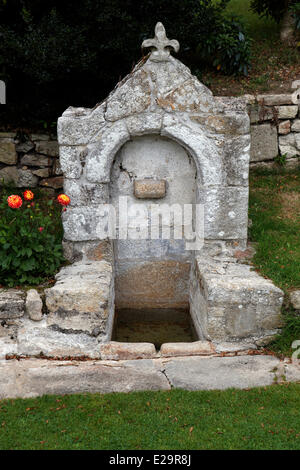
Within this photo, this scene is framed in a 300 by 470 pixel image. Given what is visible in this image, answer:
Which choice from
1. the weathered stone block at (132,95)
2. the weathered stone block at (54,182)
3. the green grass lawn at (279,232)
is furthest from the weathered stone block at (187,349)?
the weathered stone block at (54,182)

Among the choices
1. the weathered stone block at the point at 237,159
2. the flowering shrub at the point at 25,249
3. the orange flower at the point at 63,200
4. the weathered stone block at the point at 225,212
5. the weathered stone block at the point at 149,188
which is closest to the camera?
the flowering shrub at the point at 25,249

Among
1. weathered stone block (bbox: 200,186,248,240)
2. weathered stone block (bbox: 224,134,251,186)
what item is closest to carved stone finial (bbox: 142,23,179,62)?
weathered stone block (bbox: 224,134,251,186)

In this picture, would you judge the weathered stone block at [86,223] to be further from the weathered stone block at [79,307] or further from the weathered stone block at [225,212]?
the weathered stone block at [225,212]

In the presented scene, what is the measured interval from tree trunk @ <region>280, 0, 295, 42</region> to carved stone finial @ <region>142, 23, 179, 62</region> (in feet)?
15.4

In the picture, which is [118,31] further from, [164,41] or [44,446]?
[44,446]

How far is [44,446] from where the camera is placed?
3361mm

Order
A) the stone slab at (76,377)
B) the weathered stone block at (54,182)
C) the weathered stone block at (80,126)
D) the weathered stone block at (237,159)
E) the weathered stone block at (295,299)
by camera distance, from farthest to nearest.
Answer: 1. the weathered stone block at (54,182)
2. the weathered stone block at (237,159)
3. the weathered stone block at (80,126)
4. the weathered stone block at (295,299)
5. the stone slab at (76,377)

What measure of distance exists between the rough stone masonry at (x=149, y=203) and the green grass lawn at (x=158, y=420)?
826 mm

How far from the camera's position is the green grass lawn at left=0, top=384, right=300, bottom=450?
3.41 m

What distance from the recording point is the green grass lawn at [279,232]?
190 inches

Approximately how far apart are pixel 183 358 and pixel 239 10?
8.66 m

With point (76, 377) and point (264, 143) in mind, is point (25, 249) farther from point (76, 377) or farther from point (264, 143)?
point (264, 143)

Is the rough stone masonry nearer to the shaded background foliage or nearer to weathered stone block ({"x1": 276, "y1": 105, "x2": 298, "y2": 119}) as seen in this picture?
the shaded background foliage

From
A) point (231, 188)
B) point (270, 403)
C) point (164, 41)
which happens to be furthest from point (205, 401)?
point (164, 41)
